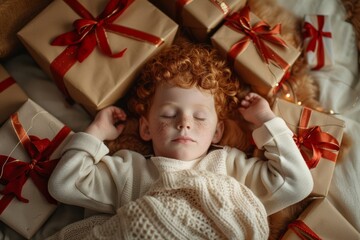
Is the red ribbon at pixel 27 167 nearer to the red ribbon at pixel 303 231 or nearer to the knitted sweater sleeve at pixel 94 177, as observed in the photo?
the knitted sweater sleeve at pixel 94 177

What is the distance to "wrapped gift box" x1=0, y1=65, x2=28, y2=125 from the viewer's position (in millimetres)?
1329

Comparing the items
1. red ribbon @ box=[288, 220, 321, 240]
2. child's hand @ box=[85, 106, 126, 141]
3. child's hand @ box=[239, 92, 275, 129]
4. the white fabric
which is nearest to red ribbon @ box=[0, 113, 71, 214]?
child's hand @ box=[85, 106, 126, 141]

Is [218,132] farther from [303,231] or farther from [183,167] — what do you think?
[303,231]

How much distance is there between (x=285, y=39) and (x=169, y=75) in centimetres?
54

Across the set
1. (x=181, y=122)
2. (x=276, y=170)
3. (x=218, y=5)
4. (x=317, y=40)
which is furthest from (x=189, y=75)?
(x=317, y=40)

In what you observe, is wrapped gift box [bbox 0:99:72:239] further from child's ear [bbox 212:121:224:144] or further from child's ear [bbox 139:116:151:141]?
child's ear [bbox 212:121:224:144]

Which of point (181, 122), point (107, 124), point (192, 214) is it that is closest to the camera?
point (192, 214)

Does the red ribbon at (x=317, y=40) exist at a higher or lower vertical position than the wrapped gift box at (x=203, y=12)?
lower

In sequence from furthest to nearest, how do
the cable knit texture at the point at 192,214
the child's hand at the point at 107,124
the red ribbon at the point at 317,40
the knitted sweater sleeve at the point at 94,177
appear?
the red ribbon at the point at 317,40
the child's hand at the point at 107,124
the knitted sweater sleeve at the point at 94,177
the cable knit texture at the point at 192,214

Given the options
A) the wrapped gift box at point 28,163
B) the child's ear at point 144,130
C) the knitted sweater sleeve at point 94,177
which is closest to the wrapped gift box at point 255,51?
the child's ear at point 144,130

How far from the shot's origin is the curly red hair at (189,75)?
1.31 metres

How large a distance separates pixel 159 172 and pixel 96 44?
0.52m

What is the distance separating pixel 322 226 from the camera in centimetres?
125

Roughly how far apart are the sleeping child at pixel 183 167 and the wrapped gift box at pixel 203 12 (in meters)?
0.08
